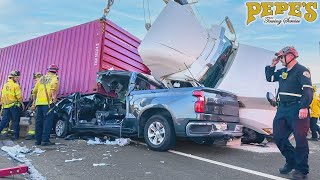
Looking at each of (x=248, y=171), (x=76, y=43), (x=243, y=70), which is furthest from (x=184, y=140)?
(x=76, y=43)

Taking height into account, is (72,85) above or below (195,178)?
above

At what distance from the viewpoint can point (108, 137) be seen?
27.7ft

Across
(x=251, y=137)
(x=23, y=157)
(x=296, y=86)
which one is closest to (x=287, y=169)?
(x=296, y=86)

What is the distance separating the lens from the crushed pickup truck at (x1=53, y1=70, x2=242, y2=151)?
6367 millimetres

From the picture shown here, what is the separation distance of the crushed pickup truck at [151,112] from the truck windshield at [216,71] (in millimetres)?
911

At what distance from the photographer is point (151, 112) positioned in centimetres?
712

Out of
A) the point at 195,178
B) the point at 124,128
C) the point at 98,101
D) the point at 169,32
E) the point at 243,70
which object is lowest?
the point at 195,178

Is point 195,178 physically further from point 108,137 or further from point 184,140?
point 108,137

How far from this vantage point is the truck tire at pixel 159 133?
21.5 ft

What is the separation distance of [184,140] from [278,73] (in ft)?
10.9

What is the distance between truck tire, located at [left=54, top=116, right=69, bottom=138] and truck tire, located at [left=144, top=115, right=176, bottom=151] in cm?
271

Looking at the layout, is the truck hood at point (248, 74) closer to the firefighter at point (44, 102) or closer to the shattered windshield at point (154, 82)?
the shattered windshield at point (154, 82)

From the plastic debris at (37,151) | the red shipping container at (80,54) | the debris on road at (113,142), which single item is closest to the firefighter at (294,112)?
the debris on road at (113,142)

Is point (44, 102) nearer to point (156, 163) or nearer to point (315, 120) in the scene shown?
point (156, 163)
